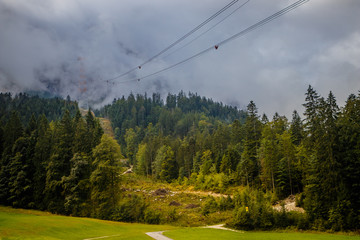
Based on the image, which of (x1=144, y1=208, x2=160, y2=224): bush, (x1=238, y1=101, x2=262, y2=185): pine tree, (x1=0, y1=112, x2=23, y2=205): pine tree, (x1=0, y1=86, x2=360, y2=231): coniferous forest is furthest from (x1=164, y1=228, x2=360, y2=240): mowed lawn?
(x1=0, y1=112, x2=23, y2=205): pine tree

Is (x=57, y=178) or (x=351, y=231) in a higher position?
(x=57, y=178)

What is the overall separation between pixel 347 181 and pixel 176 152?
7323cm

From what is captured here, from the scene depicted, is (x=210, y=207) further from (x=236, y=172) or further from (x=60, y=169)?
(x=60, y=169)

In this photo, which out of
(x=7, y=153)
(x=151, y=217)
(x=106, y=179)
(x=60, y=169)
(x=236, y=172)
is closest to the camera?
(x=151, y=217)

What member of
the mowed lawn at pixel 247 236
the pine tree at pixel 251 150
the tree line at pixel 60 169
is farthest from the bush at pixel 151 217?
the pine tree at pixel 251 150

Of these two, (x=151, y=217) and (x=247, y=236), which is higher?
(x=247, y=236)

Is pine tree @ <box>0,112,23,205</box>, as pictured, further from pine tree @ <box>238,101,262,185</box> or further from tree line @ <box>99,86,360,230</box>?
pine tree @ <box>238,101,262,185</box>

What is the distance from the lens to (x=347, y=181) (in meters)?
31.7

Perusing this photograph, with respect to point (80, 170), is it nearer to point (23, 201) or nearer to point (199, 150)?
point (23, 201)

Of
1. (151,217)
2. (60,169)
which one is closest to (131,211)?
(151,217)

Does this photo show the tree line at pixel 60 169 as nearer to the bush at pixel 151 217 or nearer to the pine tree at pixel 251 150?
the bush at pixel 151 217

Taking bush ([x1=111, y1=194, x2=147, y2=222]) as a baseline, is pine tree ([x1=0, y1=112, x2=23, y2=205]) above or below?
above

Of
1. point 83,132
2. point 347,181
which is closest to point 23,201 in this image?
point 83,132

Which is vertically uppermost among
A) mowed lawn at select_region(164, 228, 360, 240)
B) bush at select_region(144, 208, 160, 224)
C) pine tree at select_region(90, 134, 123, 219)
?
pine tree at select_region(90, 134, 123, 219)
